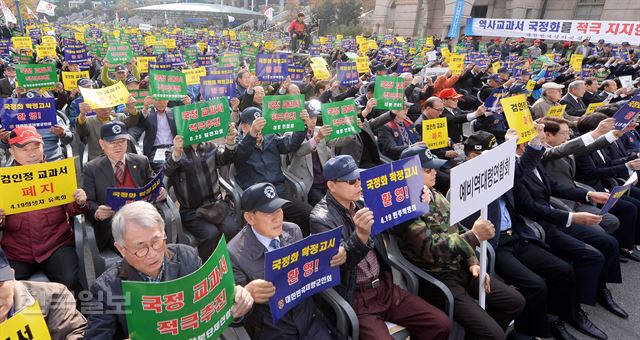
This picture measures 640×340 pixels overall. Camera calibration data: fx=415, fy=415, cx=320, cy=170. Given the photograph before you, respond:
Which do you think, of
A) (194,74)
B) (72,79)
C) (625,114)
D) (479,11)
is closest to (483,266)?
(625,114)

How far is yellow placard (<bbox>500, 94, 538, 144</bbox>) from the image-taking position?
4.32 metres

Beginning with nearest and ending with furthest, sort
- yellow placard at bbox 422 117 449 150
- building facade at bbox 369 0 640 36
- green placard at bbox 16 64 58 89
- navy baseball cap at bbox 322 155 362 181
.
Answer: navy baseball cap at bbox 322 155 362 181, yellow placard at bbox 422 117 449 150, green placard at bbox 16 64 58 89, building facade at bbox 369 0 640 36

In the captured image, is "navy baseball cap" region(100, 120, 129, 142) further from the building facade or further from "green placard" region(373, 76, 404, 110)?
the building facade

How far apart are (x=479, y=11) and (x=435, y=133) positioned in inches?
1227

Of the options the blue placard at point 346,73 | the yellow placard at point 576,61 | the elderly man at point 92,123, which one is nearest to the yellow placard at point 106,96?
the elderly man at point 92,123

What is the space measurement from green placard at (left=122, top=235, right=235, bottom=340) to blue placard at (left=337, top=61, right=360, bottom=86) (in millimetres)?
7494

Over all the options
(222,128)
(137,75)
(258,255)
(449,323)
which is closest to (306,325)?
(258,255)

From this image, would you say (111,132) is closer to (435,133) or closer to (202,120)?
(202,120)

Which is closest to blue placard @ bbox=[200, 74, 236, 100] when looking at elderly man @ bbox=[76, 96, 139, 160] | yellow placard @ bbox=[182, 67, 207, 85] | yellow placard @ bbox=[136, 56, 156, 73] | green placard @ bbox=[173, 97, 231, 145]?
yellow placard @ bbox=[182, 67, 207, 85]

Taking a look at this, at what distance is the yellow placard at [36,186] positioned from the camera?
9.82 ft

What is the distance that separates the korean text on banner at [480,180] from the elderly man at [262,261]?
85 cm

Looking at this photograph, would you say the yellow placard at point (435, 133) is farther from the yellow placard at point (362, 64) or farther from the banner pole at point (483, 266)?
the yellow placard at point (362, 64)

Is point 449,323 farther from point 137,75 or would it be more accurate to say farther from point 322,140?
point 137,75

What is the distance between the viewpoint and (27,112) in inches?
198
